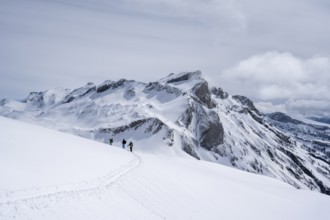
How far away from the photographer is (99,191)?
89.1 ft

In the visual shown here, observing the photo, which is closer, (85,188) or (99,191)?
(85,188)

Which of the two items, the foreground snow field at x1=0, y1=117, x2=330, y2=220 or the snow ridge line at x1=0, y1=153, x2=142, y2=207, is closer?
the snow ridge line at x1=0, y1=153, x2=142, y2=207

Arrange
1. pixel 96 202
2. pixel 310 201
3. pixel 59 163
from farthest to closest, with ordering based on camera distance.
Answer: pixel 310 201
pixel 59 163
pixel 96 202

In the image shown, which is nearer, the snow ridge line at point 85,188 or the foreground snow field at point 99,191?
the snow ridge line at point 85,188

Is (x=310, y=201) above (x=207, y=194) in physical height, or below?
below

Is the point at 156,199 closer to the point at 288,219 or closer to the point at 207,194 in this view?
the point at 207,194

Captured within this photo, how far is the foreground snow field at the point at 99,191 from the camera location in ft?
70.8

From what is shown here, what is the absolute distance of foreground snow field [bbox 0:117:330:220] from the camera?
70.8ft

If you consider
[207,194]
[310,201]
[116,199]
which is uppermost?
[116,199]

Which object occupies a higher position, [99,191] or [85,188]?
[85,188]

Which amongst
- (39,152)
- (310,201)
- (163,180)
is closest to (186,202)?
(163,180)

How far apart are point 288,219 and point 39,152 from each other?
105 feet

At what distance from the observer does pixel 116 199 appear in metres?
28.0

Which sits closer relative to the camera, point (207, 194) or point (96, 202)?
point (96, 202)
